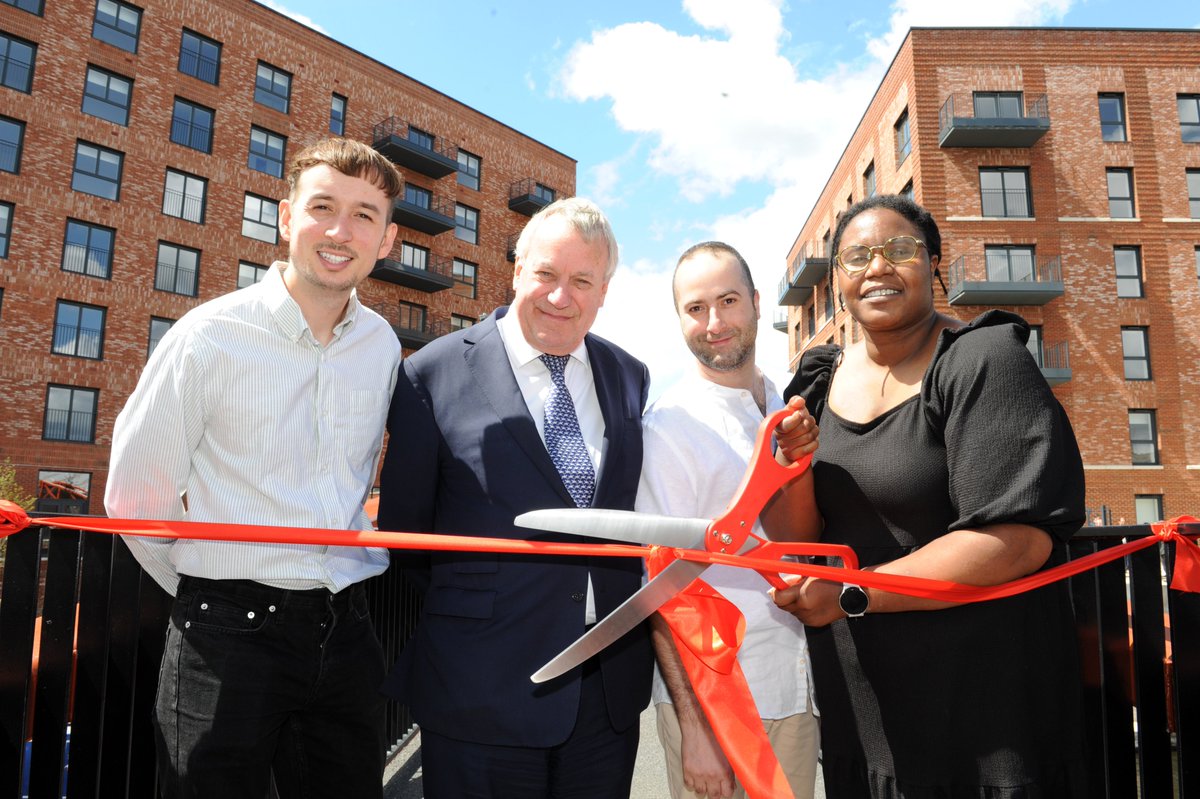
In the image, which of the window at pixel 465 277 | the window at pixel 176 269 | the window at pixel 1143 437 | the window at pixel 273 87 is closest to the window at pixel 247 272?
the window at pixel 176 269

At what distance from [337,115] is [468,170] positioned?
250 inches

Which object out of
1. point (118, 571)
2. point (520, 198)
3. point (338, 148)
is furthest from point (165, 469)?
point (520, 198)

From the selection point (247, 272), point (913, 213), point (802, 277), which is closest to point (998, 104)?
point (802, 277)

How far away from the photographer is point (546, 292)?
2311 mm

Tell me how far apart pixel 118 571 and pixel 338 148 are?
149 centimetres

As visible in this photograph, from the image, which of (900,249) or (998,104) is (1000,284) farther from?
(900,249)

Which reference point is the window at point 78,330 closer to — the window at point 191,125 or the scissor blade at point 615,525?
the window at point 191,125

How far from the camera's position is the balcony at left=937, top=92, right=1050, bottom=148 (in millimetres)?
24859

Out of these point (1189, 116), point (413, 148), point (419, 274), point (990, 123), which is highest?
point (413, 148)

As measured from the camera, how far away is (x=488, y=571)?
2.09 m

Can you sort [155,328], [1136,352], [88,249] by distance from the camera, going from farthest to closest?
[1136,352] → [155,328] → [88,249]

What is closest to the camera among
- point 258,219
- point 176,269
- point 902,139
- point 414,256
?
point 176,269

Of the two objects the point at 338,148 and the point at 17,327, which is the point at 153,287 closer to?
the point at 17,327

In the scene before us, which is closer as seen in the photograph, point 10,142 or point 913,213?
point 913,213
